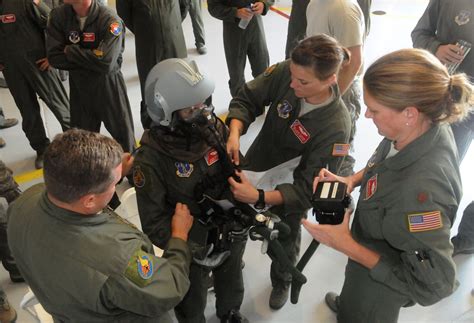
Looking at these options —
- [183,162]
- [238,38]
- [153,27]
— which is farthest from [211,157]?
[238,38]

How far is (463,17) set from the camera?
2.73 meters

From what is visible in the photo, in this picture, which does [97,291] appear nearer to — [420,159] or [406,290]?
[406,290]

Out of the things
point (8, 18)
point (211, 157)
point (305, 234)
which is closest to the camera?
point (211, 157)

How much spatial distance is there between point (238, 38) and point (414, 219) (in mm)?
3224

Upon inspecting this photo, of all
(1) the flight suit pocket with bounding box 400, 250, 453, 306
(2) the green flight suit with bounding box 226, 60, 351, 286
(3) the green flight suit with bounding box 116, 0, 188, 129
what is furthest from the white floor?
(1) the flight suit pocket with bounding box 400, 250, 453, 306

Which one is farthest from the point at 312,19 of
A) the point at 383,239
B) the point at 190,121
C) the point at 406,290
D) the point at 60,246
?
the point at 60,246

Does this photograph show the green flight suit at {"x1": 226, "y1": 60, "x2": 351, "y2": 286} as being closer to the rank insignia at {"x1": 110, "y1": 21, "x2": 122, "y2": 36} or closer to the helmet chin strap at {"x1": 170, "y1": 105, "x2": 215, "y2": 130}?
the helmet chin strap at {"x1": 170, "y1": 105, "x2": 215, "y2": 130}

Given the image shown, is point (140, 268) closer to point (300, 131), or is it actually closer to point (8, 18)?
point (300, 131)

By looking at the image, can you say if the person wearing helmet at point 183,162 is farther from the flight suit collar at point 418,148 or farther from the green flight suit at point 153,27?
the green flight suit at point 153,27

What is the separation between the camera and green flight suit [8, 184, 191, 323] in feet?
4.41

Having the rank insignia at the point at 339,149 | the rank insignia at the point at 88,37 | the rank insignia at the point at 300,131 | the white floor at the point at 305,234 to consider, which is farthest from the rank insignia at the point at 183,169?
the rank insignia at the point at 88,37

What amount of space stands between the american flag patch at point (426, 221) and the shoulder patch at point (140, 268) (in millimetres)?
1008

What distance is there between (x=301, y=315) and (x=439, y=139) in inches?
68.8

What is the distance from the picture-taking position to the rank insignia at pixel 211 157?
194 centimetres
